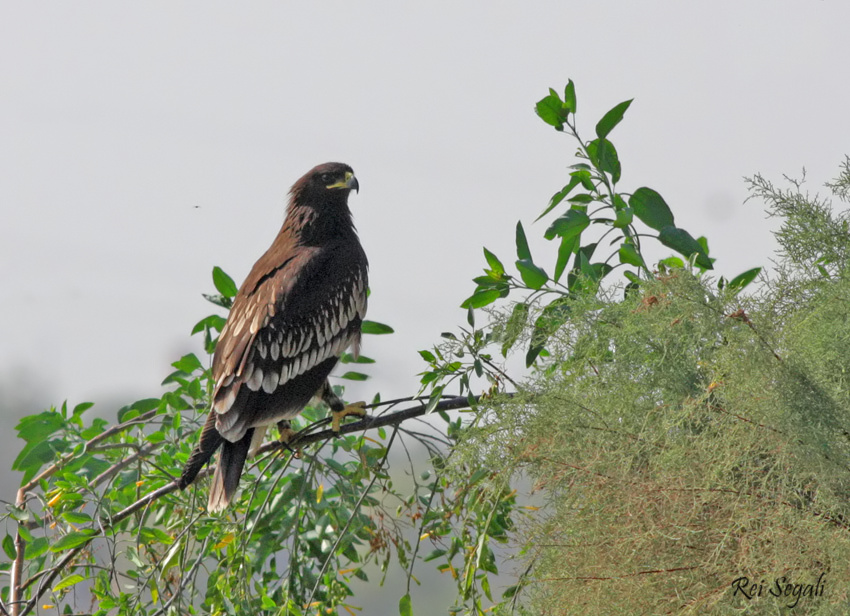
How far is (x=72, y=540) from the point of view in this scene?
5.05ft

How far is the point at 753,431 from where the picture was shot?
0.77m

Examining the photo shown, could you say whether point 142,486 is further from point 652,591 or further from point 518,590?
point 652,591

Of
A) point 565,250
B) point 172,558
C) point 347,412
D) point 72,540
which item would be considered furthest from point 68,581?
→ point 565,250

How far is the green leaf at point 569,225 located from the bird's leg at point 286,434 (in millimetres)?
621

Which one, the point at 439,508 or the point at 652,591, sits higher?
the point at 439,508

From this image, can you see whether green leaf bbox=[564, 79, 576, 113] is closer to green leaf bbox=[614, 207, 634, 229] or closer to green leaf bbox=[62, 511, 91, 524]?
green leaf bbox=[614, 207, 634, 229]

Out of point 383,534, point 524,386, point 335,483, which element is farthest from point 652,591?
point 335,483

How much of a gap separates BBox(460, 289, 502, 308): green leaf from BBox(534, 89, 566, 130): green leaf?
0.84 ft

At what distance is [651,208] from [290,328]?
3.18ft

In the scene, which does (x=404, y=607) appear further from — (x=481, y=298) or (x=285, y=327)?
(x=285, y=327)

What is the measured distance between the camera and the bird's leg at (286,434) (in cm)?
166

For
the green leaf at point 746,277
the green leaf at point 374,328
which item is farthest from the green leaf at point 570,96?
the green leaf at point 374,328

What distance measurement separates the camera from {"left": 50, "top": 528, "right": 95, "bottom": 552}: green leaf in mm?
1532

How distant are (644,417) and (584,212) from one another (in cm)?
47
